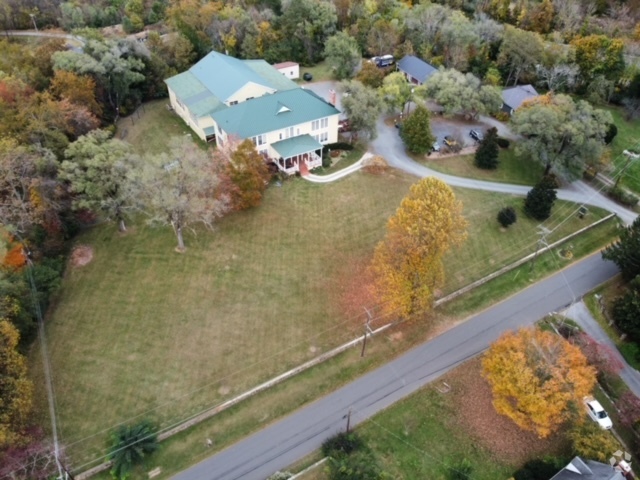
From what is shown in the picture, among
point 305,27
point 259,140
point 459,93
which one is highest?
point 305,27

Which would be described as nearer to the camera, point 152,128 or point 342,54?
point 152,128

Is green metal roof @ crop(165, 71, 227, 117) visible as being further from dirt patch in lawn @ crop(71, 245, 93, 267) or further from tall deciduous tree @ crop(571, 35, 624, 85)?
tall deciduous tree @ crop(571, 35, 624, 85)

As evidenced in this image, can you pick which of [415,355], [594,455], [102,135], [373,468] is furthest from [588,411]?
[102,135]

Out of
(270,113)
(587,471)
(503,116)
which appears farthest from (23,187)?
(503,116)

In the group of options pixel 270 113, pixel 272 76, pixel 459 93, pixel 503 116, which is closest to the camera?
pixel 270 113

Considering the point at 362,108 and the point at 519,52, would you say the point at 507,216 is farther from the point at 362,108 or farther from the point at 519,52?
the point at 519,52

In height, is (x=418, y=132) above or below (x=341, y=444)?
above

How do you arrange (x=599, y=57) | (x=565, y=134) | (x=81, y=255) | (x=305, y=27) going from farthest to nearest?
(x=305, y=27) → (x=599, y=57) → (x=565, y=134) → (x=81, y=255)
